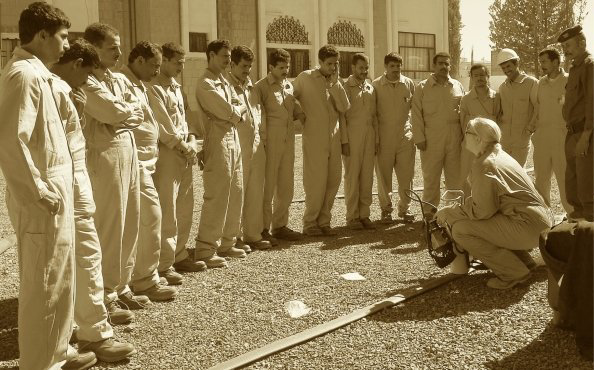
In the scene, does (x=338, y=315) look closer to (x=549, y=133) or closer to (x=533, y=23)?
(x=549, y=133)

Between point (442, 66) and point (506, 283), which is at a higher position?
point (442, 66)

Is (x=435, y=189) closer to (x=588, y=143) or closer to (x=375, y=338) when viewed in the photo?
(x=588, y=143)

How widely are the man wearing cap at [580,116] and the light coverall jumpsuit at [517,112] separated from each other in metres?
1.02

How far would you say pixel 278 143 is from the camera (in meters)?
8.70

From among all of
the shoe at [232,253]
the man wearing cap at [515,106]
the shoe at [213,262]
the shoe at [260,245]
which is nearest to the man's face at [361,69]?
the man wearing cap at [515,106]

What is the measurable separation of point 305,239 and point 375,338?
380 centimetres

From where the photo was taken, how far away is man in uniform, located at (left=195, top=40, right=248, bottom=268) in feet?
24.6

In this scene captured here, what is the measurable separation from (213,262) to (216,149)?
107 centimetres

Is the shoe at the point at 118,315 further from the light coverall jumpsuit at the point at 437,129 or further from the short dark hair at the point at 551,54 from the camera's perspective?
the short dark hair at the point at 551,54

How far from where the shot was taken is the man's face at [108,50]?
561 centimetres

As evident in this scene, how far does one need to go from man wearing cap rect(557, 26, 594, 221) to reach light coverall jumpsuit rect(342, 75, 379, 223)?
2269 millimetres

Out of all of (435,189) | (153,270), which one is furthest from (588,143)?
(153,270)

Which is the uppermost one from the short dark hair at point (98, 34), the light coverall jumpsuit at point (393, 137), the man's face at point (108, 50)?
the short dark hair at point (98, 34)

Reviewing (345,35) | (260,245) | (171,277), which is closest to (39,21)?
(171,277)
